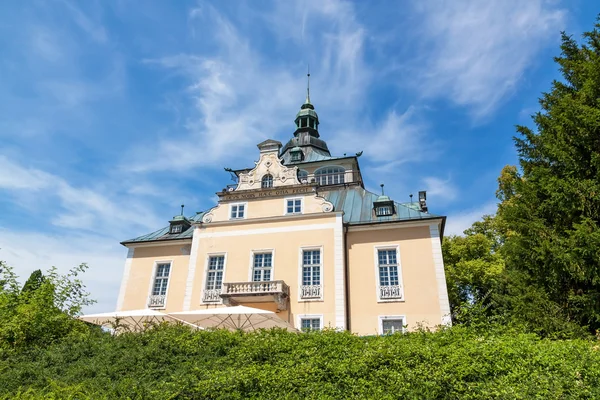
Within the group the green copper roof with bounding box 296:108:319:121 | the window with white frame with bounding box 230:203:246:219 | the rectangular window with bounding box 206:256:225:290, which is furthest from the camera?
the green copper roof with bounding box 296:108:319:121

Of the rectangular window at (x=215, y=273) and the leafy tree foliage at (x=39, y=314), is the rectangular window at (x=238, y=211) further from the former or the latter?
the leafy tree foliage at (x=39, y=314)

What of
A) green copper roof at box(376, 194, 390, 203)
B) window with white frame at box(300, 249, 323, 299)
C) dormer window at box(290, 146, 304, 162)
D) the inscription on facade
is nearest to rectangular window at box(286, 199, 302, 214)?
the inscription on facade

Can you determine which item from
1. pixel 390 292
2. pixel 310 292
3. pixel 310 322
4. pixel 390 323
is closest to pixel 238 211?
pixel 310 292

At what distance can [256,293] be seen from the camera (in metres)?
19.7

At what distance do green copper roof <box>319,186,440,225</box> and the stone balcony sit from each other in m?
5.52

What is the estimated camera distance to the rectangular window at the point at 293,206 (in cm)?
2275

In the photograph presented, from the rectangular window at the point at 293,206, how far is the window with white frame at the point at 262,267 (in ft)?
9.31

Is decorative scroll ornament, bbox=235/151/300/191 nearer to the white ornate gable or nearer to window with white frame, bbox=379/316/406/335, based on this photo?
the white ornate gable

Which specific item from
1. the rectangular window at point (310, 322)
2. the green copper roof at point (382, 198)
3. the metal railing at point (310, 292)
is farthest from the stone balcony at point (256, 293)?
the green copper roof at point (382, 198)

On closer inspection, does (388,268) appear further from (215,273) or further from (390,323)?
(215,273)

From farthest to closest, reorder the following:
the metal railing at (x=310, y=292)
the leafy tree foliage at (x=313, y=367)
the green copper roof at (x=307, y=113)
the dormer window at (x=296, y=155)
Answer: the green copper roof at (x=307, y=113), the dormer window at (x=296, y=155), the metal railing at (x=310, y=292), the leafy tree foliage at (x=313, y=367)

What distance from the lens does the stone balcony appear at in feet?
64.6

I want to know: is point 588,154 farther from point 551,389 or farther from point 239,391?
point 239,391

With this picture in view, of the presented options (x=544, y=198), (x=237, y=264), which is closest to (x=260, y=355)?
(x=544, y=198)
